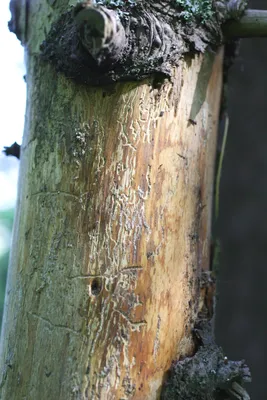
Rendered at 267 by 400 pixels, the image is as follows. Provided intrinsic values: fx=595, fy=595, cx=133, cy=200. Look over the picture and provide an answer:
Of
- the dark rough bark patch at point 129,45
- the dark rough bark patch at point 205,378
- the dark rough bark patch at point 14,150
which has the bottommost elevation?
the dark rough bark patch at point 205,378

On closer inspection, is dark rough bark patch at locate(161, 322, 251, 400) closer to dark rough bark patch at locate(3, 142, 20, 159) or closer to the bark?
the bark

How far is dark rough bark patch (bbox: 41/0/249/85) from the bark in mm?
21

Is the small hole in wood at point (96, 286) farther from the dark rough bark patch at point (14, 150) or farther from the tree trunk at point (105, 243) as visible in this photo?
the dark rough bark patch at point (14, 150)

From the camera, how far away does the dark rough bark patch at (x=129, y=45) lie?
0.66 meters

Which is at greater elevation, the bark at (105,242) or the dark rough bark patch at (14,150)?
the dark rough bark patch at (14,150)

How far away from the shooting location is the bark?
677mm

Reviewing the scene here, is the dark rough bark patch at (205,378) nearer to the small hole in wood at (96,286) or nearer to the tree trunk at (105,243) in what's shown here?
the tree trunk at (105,243)

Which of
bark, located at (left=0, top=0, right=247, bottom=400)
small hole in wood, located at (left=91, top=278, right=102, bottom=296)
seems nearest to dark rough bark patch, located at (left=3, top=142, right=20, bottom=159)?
bark, located at (left=0, top=0, right=247, bottom=400)

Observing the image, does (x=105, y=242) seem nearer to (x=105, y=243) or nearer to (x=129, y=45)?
(x=105, y=243)

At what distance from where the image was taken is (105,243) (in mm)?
691

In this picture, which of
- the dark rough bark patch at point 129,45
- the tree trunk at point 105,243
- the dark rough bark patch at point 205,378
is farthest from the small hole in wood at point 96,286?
the dark rough bark patch at point 129,45

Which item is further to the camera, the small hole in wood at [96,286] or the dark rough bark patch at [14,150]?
the dark rough bark patch at [14,150]

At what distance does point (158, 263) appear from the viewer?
2.34 ft

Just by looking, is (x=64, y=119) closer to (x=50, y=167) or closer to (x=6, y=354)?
(x=50, y=167)
